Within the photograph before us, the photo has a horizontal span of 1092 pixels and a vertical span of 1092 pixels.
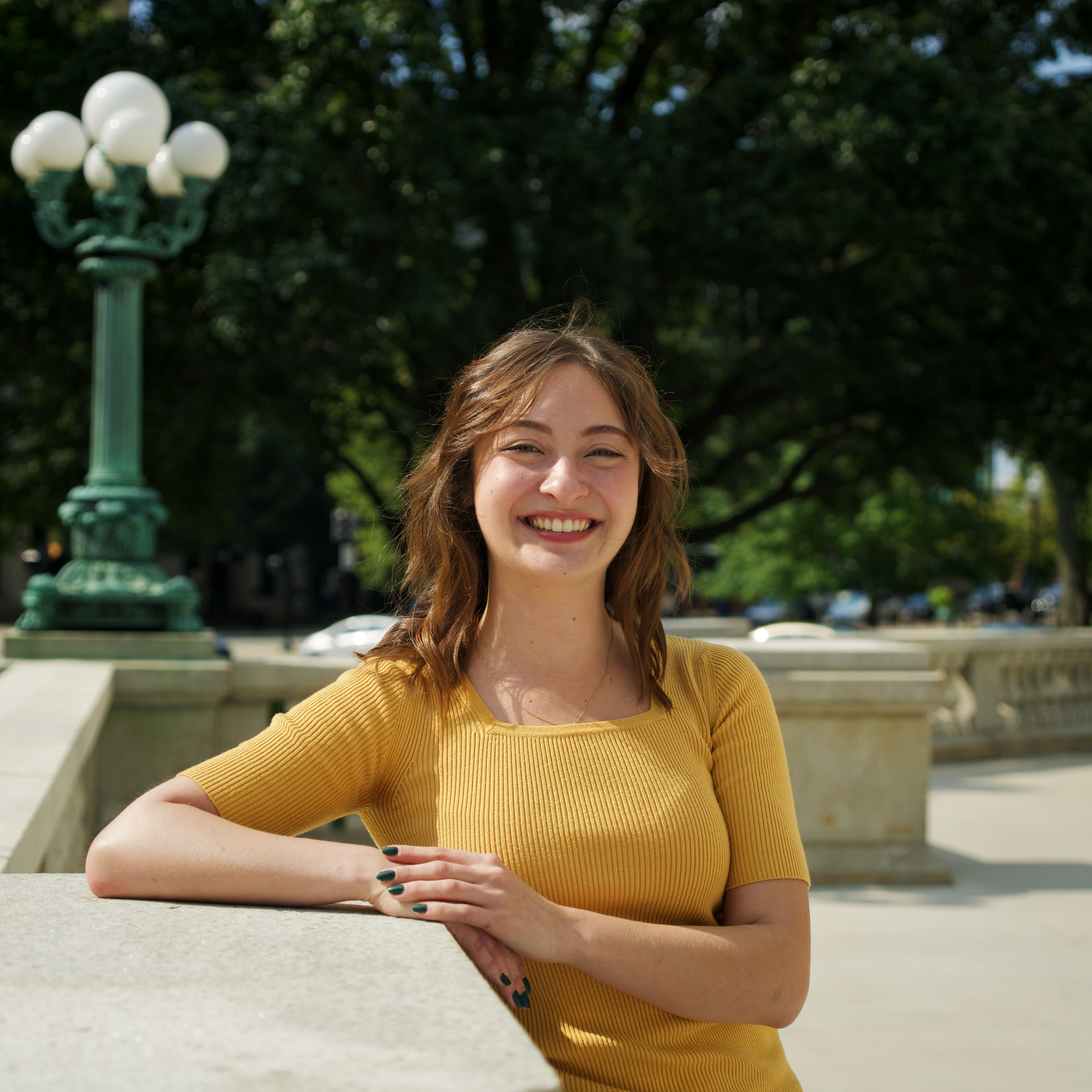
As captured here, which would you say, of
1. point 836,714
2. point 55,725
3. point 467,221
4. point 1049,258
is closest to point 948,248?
point 1049,258

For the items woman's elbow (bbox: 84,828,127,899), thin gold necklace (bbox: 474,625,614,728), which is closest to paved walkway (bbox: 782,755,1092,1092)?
thin gold necklace (bbox: 474,625,614,728)

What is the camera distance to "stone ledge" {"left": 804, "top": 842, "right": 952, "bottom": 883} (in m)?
6.23

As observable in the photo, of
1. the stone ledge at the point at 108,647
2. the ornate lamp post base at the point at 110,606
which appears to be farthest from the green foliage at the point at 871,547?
the stone ledge at the point at 108,647

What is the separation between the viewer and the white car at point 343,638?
60.1ft

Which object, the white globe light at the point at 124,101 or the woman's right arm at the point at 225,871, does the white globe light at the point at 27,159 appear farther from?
the woman's right arm at the point at 225,871

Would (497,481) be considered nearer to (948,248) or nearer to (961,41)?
(948,248)

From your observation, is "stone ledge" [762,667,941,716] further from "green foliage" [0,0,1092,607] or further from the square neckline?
"green foliage" [0,0,1092,607]

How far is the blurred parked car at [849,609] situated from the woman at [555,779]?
141 ft

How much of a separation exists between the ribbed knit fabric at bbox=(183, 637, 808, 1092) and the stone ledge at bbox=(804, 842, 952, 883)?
448 centimetres

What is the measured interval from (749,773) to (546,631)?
0.43m

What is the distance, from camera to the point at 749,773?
6.50ft

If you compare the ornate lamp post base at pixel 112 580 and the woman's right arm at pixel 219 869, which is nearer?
the woman's right arm at pixel 219 869

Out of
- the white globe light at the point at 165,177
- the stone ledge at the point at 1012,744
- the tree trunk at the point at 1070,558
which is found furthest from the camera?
the tree trunk at the point at 1070,558

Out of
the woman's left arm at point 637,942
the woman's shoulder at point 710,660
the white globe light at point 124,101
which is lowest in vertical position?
the woman's left arm at point 637,942
